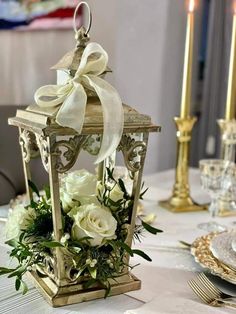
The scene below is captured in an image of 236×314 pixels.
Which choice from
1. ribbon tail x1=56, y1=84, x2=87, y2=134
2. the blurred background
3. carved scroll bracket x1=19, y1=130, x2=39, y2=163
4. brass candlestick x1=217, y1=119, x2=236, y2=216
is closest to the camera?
ribbon tail x1=56, y1=84, x2=87, y2=134

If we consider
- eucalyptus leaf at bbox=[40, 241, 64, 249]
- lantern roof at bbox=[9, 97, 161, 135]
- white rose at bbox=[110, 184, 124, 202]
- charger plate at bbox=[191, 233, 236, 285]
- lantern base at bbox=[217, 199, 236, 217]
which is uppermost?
lantern roof at bbox=[9, 97, 161, 135]

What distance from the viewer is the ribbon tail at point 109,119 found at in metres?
0.64

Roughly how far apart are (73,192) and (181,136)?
0.65 metres

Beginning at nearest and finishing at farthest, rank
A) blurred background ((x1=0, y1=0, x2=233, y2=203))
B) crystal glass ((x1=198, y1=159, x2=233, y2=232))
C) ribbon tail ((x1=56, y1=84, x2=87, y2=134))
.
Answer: ribbon tail ((x1=56, y1=84, x2=87, y2=134))
crystal glass ((x1=198, y1=159, x2=233, y2=232))
blurred background ((x1=0, y1=0, x2=233, y2=203))

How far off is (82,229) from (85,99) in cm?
18

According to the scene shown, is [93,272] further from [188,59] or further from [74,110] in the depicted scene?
[188,59]

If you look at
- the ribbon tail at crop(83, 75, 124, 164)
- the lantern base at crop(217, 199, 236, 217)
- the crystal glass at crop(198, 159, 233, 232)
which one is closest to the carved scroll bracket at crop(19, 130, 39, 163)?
the ribbon tail at crop(83, 75, 124, 164)

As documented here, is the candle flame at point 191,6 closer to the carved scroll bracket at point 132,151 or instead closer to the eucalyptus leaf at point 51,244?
the carved scroll bracket at point 132,151

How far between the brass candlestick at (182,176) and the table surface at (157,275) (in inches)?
1.2

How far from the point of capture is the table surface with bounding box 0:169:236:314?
649mm

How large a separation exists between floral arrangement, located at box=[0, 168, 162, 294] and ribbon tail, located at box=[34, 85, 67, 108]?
0.11 metres

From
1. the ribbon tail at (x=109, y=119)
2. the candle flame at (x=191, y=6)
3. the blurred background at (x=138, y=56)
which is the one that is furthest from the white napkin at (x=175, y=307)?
the blurred background at (x=138, y=56)

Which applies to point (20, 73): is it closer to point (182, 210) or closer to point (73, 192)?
point (182, 210)

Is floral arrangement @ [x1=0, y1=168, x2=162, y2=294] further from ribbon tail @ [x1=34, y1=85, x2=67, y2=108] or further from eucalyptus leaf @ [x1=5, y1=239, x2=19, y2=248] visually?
ribbon tail @ [x1=34, y1=85, x2=67, y2=108]
